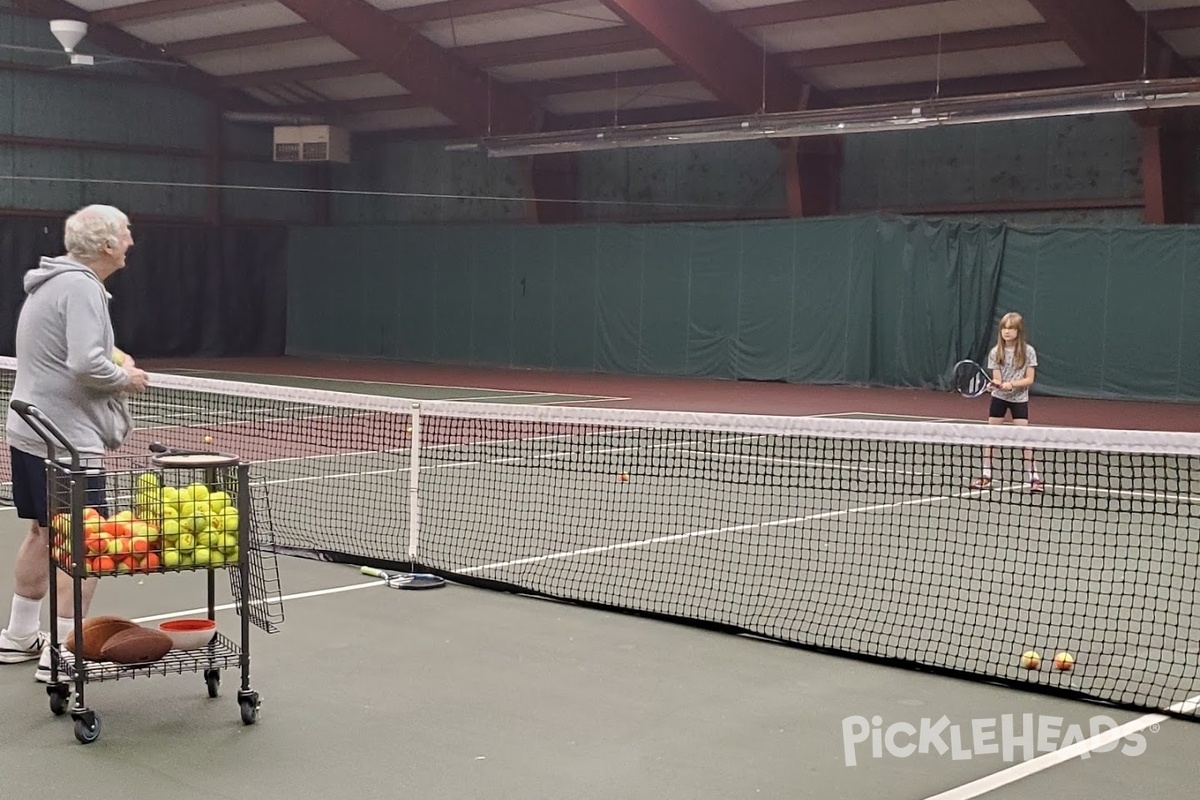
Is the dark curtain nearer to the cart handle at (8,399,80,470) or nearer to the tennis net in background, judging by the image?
the tennis net in background

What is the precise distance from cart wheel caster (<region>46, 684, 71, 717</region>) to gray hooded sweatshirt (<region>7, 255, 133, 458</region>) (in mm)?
736

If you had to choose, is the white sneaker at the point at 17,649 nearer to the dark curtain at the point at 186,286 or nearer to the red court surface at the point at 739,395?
the red court surface at the point at 739,395

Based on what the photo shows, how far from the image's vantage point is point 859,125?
55.3 feet

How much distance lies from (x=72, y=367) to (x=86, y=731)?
111 centimetres

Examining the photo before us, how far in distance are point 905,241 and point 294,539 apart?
542 inches

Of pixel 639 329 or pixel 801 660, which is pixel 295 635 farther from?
pixel 639 329

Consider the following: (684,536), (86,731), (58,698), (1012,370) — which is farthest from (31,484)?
(1012,370)

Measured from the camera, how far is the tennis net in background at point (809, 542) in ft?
17.5

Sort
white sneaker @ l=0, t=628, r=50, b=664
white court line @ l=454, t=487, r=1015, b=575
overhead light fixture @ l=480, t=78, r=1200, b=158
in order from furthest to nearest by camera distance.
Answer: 1. overhead light fixture @ l=480, t=78, r=1200, b=158
2. white court line @ l=454, t=487, r=1015, b=575
3. white sneaker @ l=0, t=628, r=50, b=664

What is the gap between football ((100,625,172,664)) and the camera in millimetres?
4176

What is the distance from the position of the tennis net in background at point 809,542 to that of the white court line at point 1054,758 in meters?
0.10

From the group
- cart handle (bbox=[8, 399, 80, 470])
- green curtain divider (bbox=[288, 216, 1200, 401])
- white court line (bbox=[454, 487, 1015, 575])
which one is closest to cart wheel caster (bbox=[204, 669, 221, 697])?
cart handle (bbox=[8, 399, 80, 470])

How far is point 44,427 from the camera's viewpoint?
4492 mm

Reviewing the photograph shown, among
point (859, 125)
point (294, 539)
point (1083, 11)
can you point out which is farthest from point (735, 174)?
point (294, 539)
